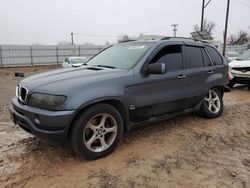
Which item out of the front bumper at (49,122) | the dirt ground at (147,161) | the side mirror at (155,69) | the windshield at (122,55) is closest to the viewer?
the dirt ground at (147,161)

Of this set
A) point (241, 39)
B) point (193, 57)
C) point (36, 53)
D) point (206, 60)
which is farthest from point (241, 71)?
point (241, 39)

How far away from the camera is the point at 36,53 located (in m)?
32.5

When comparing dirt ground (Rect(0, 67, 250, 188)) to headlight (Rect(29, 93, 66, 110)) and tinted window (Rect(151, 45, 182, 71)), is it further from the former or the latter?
tinted window (Rect(151, 45, 182, 71))

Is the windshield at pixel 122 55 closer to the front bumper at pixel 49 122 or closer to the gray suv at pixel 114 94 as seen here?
the gray suv at pixel 114 94

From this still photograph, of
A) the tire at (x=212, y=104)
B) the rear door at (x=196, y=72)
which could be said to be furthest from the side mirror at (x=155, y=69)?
the tire at (x=212, y=104)

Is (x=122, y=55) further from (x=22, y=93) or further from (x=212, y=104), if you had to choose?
(x=212, y=104)

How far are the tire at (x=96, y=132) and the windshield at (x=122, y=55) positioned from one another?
918mm

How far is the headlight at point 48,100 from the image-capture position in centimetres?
342

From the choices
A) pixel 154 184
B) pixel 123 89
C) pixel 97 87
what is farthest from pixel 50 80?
pixel 154 184

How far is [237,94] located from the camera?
9.17 meters

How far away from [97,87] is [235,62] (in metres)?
8.28

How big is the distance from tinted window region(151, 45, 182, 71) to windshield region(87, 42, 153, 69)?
0.24 m

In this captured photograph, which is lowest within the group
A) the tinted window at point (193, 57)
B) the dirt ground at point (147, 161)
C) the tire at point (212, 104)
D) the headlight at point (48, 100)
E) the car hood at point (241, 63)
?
the dirt ground at point (147, 161)

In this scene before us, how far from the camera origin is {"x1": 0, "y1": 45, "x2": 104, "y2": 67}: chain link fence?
3004cm
